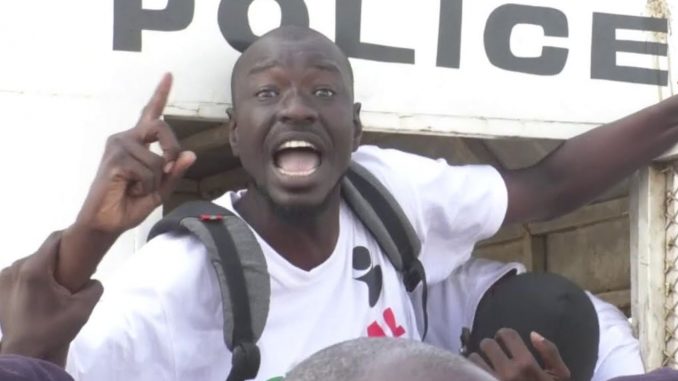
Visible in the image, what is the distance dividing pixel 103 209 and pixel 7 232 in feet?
1.33

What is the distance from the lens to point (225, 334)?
2.25m

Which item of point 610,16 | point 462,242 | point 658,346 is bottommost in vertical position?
point 658,346

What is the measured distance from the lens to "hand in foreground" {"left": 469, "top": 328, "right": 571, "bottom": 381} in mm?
2150

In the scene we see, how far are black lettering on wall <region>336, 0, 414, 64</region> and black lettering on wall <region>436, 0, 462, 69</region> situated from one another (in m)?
0.10

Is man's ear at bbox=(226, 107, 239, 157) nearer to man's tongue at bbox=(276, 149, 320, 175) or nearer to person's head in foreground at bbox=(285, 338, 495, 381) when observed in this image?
man's tongue at bbox=(276, 149, 320, 175)

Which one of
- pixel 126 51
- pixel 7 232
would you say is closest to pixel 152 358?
pixel 7 232

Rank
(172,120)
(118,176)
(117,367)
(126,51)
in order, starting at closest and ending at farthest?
(118,176)
(117,367)
(126,51)
(172,120)

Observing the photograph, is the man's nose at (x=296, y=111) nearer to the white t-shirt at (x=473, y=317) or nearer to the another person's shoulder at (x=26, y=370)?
the white t-shirt at (x=473, y=317)

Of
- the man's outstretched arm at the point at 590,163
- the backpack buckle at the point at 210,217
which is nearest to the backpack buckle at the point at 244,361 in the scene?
the backpack buckle at the point at 210,217

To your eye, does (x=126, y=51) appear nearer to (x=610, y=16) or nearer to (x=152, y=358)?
(x=152, y=358)

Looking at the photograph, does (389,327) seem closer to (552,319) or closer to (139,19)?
(552,319)

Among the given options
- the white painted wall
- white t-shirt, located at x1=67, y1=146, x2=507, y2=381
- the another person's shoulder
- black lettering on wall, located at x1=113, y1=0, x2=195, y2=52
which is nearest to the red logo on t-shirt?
white t-shirt, located at x1=67, y1=146, x2=507, y2=381

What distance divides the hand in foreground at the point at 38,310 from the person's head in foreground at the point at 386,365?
0.63 meters

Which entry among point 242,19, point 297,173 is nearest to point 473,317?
point 297,173
